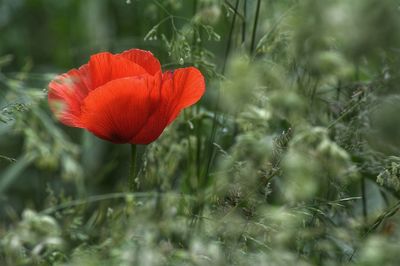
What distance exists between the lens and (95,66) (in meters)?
1.26

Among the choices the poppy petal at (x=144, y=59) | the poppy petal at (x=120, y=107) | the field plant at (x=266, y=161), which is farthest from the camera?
the poppy petal at (x=144, y=59)

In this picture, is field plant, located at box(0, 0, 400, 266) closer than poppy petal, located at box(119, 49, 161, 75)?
Yes

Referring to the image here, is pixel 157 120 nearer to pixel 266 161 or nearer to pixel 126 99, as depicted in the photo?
pixel 126 99

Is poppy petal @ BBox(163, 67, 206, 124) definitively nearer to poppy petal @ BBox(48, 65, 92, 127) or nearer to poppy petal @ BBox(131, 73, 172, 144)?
poppy petal @ BBox(131, 73, 172, 144)

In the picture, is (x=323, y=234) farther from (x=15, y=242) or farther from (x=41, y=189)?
(x=41, y=189)

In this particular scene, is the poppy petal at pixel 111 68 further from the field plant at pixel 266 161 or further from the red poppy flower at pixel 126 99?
the field plant at pixel 266 161

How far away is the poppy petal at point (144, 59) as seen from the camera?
1.29 m

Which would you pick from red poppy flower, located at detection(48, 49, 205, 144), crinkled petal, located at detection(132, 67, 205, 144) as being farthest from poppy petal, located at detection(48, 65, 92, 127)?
crinkled petal, located at detection(132, 67, 205, 144)

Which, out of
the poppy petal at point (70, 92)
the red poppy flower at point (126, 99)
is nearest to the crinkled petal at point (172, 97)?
the red poppy flower at point (126, 99)

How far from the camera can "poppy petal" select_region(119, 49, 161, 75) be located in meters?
1.29

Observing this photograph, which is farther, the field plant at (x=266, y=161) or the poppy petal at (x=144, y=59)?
the poppy petal at (x=144, y=59)

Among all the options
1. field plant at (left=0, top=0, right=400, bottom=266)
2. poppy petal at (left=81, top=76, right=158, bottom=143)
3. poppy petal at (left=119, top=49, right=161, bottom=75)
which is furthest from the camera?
poppy petal at (left=119, top=49, right=161, bottom=75)

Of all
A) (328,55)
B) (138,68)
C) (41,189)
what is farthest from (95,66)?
(41,189)

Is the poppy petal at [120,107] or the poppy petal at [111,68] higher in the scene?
the poppy petal at [111,68]
